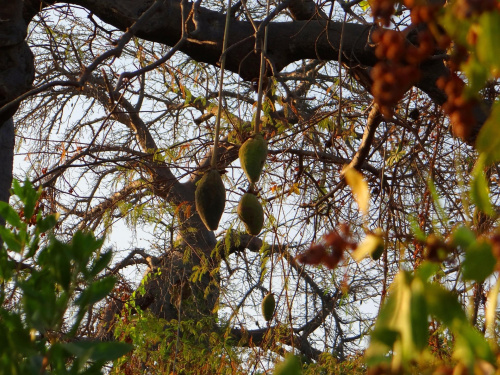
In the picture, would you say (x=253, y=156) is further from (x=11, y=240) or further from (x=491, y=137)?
(x=491, y=137)

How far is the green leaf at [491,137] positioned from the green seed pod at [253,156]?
78 centimetres

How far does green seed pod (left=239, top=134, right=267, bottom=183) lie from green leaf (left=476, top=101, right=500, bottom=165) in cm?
78

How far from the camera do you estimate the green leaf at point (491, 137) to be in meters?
0.34

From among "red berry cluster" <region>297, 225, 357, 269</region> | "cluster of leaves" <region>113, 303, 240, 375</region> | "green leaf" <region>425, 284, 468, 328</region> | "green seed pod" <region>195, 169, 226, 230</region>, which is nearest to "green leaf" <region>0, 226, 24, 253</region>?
"red berry cluster" <region>297, 225, 357, 269</region>

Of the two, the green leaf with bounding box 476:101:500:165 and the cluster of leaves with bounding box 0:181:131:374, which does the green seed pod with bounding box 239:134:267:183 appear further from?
the green leaf with bounding box 476:101:500:165

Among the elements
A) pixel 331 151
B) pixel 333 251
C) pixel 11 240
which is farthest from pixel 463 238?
pixel 331 151

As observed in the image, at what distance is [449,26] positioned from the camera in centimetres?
37

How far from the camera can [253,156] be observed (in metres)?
1.12

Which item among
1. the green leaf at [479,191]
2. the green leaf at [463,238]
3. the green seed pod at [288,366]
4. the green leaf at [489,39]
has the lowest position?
the green seed pod at [288,366]

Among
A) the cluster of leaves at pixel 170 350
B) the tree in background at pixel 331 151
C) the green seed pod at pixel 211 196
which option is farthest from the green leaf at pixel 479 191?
the cluster of leaves at pixel 170 350

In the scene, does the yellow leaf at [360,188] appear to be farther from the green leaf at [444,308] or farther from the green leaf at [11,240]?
the green leaf at [11,240]

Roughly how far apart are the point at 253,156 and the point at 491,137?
785mm

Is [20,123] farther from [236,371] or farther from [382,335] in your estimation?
[382,335]

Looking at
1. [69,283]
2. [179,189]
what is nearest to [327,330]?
[179,189]
